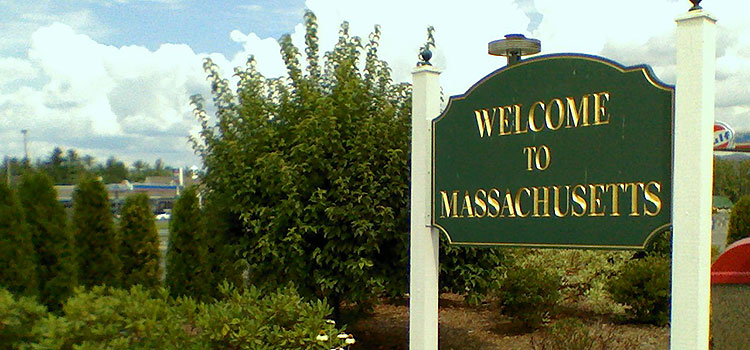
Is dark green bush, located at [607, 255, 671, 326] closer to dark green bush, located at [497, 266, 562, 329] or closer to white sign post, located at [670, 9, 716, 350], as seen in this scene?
dark green bush, located at [497, 266, 562, 329]

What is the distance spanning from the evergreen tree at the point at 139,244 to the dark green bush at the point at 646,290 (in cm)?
592

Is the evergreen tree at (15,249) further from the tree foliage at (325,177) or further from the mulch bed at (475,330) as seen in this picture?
the mulch bed at (475,330)

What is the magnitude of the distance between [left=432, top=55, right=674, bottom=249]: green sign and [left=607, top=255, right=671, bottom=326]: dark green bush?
16.5ft

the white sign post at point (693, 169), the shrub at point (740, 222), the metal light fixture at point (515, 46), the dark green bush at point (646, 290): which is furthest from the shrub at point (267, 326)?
the shrub at point (740, 222)

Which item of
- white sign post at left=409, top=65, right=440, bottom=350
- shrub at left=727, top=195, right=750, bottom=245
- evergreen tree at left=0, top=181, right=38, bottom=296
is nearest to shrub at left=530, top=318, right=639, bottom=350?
white sign post at left=409, top=65, right=440, bottom=350

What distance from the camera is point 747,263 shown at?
580 centimetres

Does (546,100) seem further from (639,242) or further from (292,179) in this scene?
(292,179)

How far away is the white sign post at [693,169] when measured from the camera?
3.96 m

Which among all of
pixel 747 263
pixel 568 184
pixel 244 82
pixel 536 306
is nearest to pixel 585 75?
pixel 568 184

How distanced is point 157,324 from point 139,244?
2.89 metres

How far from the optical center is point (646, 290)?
30.4 ft

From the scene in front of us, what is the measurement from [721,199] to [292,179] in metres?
53.2

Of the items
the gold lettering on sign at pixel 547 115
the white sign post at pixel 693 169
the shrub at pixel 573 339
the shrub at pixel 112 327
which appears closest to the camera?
the white sign post at pixel 693 169

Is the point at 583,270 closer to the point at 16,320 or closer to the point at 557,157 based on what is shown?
the point at 557,157
